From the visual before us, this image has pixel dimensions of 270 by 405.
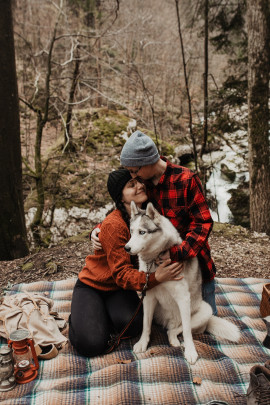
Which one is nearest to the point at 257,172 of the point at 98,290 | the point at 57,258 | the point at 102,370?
the point at 57,258

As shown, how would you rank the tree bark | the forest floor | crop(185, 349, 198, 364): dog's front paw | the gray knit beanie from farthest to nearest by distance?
the tree bark → the forest floor → the gray knit beanie → crop(185, 349, 198, 364): dog's front paw

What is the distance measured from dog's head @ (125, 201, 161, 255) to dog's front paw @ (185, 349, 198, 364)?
891 mm

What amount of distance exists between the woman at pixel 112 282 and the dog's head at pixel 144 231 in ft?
0.81

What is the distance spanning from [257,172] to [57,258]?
422 cm

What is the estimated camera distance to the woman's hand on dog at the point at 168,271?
261 centimetres

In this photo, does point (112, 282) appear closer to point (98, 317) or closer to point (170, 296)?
point (98, 317)

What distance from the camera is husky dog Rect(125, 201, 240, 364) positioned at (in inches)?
99.3

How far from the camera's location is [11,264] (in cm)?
528

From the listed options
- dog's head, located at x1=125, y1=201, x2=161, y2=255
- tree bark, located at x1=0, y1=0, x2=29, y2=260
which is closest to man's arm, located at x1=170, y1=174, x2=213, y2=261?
dog's head, located at x1=125, y1=201, x2=161, y2=255

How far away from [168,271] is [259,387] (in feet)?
3.14

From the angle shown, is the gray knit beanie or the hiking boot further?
the gray knit beanie

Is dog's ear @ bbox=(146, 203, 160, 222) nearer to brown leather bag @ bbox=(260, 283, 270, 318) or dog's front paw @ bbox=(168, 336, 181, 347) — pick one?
dog's front paw @ bbox=(168, 336, 181, 347)

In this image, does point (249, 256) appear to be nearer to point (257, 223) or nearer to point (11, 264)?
point (257, 223)

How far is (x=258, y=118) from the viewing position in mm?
6609
